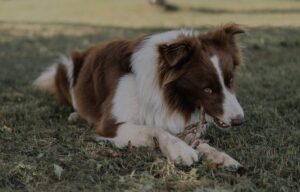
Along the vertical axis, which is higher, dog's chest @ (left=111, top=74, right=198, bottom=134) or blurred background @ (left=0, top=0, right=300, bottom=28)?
dog's chest @ (left=111, top=74, right=198, bottom=134)

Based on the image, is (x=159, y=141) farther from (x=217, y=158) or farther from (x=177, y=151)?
(x=217, y=158)

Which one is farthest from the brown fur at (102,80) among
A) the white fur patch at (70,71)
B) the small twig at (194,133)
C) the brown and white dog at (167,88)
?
the small twig at (194,133)

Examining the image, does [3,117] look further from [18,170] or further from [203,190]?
[203,190]

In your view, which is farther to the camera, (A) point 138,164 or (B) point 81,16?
(B) point 81,16

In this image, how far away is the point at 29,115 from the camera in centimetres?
605

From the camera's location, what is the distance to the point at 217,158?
Result: 177 inches

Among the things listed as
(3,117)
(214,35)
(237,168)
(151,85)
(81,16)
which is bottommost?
(81,16)

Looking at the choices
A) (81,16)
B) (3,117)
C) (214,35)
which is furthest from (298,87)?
(81,16)

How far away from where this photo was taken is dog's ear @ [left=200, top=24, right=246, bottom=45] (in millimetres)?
4883

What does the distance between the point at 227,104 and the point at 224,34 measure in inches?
27.8

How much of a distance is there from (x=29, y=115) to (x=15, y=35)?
7.03 meters

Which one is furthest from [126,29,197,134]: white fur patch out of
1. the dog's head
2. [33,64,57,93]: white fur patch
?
[33,64,57,93]: white fur patch

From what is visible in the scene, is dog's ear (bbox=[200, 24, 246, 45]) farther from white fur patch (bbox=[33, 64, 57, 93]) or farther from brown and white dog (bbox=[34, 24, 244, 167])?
white fur patch (bbox=[33, 64, 57, 93])

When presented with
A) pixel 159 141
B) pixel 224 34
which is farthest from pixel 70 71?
pixel 224 34
